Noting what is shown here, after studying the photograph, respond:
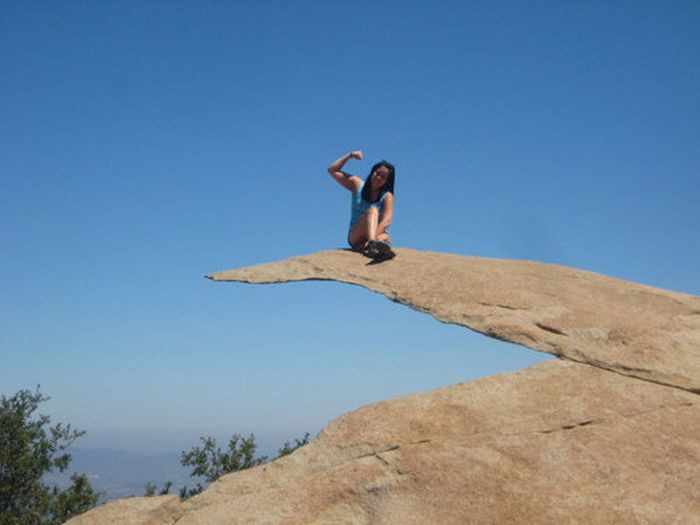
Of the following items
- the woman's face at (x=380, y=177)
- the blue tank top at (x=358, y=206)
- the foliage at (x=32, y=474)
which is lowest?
the foliage at (x=32, y=474)

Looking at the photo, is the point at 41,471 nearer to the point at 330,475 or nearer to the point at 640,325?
the point at 330,475

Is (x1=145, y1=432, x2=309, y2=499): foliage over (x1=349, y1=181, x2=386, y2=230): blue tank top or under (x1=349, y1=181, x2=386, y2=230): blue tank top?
under

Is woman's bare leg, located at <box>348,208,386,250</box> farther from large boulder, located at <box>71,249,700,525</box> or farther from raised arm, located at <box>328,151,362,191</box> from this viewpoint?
large boulder, located at <box>71,249,700,525</box>

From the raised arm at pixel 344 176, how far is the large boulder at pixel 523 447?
4.24 m

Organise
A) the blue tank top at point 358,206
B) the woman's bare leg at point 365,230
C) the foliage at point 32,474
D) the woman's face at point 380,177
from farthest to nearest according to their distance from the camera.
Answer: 1. the foliage at point 32,474
2. the blue tank top at point 358,206
3. the woman's face at point 380,177
4. the woman's bare leg at point 365,230

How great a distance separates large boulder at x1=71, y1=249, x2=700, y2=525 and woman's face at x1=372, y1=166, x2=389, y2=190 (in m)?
3.81

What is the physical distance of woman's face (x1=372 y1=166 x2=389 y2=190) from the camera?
40.3 feet

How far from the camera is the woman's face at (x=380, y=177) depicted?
12.3m

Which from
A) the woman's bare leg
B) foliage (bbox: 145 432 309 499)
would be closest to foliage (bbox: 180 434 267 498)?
foliage (bbox: 145 432 309 499)

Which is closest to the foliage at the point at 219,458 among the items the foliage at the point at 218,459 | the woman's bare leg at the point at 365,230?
the foliage at the point at 218,459

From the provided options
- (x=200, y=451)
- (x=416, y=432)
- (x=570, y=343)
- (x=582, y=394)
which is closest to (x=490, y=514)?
(x=416, y=432)

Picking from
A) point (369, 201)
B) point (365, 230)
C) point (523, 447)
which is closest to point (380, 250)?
point (365, 230)

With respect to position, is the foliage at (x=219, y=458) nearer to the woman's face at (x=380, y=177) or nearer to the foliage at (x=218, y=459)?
the foliage at (x=218, y=459)

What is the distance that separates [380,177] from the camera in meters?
12.3
